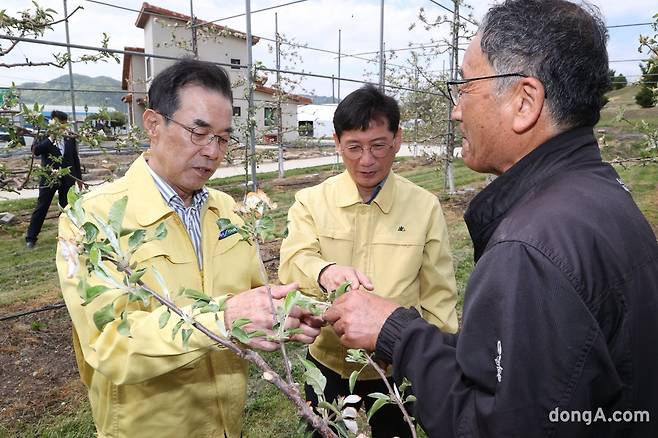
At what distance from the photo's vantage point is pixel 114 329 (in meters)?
1.53

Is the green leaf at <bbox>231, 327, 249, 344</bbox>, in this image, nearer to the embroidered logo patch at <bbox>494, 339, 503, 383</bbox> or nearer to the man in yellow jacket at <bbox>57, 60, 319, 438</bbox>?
the man in yellow jacket at <bbox>57, 60, 319, 438</bbox>

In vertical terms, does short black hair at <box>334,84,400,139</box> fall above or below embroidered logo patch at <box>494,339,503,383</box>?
above

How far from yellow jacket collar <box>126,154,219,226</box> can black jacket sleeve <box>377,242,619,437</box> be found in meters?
1.16

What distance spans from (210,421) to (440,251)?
4.33 ft

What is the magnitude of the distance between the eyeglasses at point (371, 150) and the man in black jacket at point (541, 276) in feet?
3.23

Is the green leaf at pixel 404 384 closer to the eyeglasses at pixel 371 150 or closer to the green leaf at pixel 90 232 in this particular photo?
the green leaf at pixel 90 232

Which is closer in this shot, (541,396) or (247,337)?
(541,396)

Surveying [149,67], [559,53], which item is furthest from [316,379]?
[149,67]

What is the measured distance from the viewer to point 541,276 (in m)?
1.03

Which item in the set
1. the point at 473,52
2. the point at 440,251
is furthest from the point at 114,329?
the point at 440,251

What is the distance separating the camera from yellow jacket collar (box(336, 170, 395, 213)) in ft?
8.11

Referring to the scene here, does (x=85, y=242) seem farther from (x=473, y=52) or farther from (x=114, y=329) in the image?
(x=473, y=52)

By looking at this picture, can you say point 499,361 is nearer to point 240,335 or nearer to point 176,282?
point 240,335

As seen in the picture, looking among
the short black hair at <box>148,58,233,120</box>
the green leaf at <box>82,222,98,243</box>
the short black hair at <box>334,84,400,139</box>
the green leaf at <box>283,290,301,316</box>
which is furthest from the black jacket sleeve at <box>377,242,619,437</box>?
the short black hair at <box>334,84,400,139</box>
